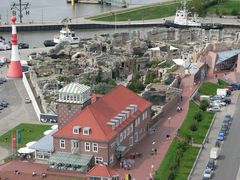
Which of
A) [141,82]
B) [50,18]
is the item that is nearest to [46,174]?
[141,82]

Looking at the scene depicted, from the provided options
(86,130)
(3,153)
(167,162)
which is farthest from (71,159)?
(3,153)

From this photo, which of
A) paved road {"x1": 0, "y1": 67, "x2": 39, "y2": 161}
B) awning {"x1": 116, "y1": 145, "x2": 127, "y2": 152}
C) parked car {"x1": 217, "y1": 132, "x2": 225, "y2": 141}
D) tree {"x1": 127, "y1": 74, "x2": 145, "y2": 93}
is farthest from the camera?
tree {"x1": 127, "y1": 74, "x2": 145, "y2": 93}

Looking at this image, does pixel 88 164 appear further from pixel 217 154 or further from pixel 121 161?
pixel 217 154

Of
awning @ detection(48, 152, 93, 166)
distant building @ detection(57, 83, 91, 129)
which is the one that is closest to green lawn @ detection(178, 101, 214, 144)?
distant building @ detection(57, 83, 91, 129)

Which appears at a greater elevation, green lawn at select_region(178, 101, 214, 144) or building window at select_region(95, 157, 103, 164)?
green lawn at select_region(178, 101, 214, 144)

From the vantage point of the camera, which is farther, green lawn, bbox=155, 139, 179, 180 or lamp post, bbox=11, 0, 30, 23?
lamp post, bbox=11, 0, 30, 23

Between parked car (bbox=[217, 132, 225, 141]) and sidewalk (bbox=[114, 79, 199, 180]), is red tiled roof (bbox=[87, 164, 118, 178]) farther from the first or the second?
parked car (bbox=[217, 132, 225, 141])
